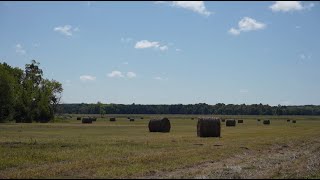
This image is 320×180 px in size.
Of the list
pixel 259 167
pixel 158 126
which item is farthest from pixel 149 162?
pixel 158 126

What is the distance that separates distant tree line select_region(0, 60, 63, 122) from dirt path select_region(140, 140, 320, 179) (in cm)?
6657

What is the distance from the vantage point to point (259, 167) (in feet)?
60.3

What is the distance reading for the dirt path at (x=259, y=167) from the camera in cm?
1595

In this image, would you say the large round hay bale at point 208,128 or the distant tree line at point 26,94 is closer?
the large round hay bale at point 208,128

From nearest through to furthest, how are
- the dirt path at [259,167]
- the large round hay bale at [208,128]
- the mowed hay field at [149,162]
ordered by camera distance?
the dirt path at [259,167] → the mowed hay field at [149,162] → the large round hay bale at [208,128]

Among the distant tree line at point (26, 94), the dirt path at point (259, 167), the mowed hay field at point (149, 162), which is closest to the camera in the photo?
the dirt path at point (259, 167)

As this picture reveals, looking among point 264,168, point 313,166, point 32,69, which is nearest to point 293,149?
point 313,166

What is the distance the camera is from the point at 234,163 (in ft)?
65.1

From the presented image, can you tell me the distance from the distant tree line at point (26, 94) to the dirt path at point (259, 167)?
2621 inches

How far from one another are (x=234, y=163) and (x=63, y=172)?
719 centimetres

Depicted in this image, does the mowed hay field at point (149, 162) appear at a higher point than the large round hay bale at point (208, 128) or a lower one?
lower

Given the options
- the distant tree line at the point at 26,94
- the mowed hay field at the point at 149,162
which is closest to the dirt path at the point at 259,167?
the mowed hay field at the point at 149,162

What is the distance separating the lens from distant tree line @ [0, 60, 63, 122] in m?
84.7

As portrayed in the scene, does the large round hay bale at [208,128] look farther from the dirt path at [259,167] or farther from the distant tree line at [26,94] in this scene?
the distant tree line at [26,94]
